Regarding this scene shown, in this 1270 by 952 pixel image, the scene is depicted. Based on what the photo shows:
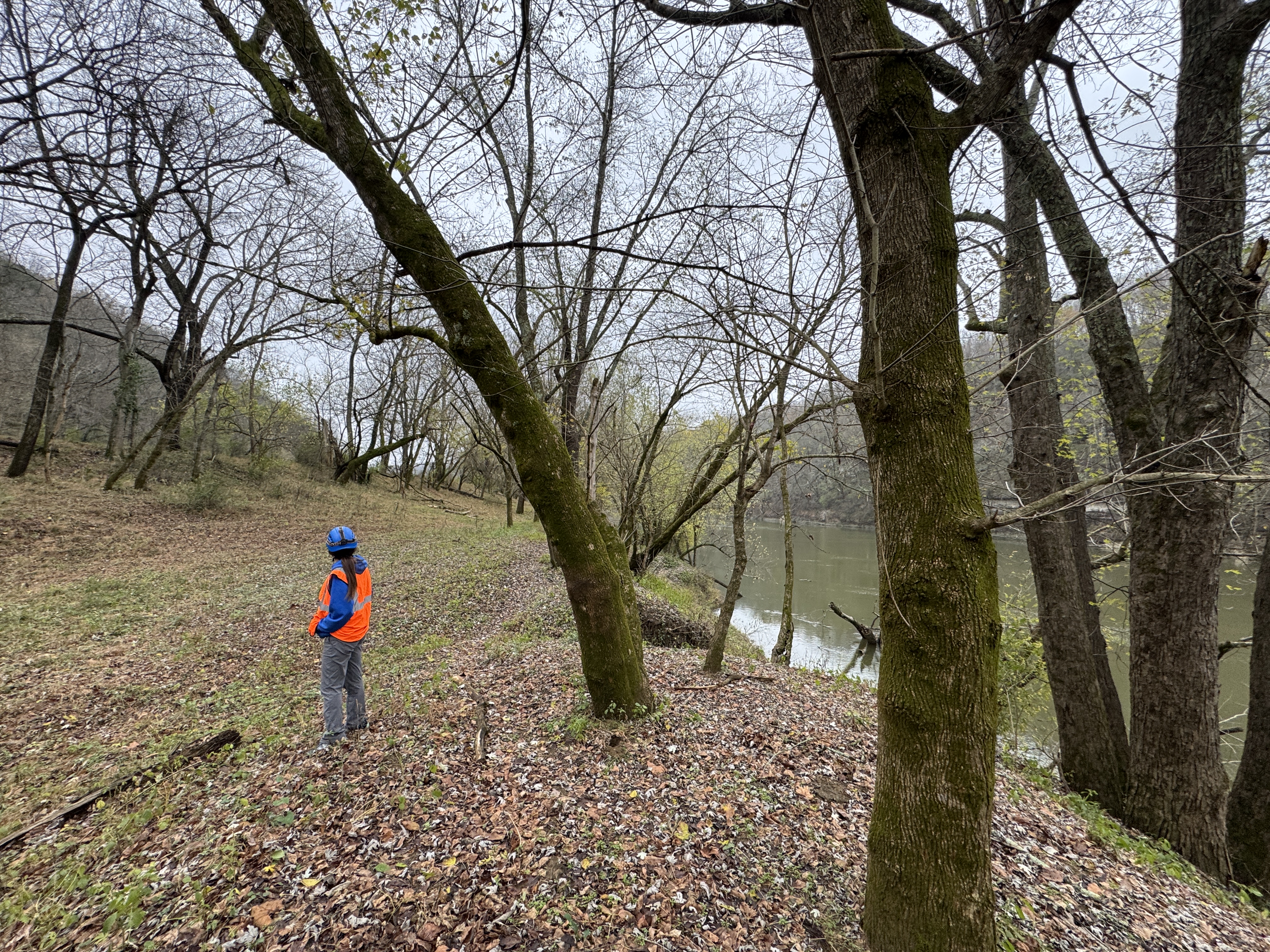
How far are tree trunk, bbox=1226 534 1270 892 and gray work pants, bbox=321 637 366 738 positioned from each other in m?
7.20

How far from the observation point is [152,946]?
7.52ft

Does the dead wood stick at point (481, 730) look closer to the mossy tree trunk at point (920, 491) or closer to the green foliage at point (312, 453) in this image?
the mossy tree trunk at point (920, 491)

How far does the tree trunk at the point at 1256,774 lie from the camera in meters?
3.68

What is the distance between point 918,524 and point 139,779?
18.7 ft

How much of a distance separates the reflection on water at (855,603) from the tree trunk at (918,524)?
3.40 metres

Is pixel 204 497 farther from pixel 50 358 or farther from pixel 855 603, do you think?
pixel 855 603

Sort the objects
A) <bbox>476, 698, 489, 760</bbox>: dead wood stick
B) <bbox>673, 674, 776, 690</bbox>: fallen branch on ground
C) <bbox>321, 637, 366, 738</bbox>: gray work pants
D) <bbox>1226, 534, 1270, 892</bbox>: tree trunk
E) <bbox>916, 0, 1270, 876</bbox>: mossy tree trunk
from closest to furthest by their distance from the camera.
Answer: <bbox>916, 0, 1270, 876</bbox>: mossy tree trunk → <bbox>1226, 534, 1270, 892</bbox>: tree trunk → <bbox>476, 698, 489, 760</bbox>: dead wood stick → <bbox>321, 637, 366, 738</bbox>: gray work pants → <bbox>673, 674, 776, 690</bbox>: fallen branch on ground

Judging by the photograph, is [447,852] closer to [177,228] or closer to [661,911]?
[661,911]

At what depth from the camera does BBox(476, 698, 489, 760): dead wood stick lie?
3852mm

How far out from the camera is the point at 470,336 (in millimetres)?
3732

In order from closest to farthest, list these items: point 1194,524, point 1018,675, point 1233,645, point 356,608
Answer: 1. point 1194,524
2. point 356,608
3. point 1233,645
4. point 1018,675

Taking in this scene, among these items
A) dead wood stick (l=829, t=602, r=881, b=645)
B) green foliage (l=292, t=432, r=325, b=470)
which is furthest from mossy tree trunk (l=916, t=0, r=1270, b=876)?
green foliage (l=292, t=432, r=325, b=470)

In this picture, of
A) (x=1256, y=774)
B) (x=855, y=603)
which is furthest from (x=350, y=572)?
(x=855, y=603)

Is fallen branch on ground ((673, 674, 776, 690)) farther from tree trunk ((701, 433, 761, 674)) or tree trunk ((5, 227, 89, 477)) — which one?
tree trunk ((5, 227, 89, 477))
